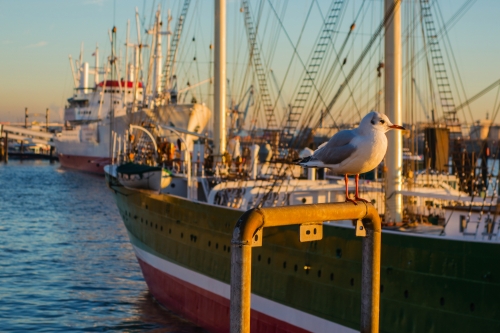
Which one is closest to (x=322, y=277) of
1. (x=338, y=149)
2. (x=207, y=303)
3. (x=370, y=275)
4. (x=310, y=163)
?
(x=207, y=303)

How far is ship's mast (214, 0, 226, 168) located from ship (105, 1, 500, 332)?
247 cm

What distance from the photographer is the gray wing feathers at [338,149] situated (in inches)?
283

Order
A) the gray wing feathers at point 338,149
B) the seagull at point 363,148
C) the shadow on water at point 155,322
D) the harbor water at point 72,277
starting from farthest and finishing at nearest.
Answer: the harbor water at point 72,277, the shadow on water at point 155,322, the gray wing feathers at point 338,149, the seagull at point 363,148

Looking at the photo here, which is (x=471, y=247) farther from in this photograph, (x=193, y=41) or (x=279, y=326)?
(x=193, y=41)

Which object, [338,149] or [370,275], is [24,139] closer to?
[338,149]

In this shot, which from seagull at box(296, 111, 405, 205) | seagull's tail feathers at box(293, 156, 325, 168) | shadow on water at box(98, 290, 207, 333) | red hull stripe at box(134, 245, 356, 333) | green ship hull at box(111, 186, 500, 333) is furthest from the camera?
shadow on water at box(98, 290, 207, 333)

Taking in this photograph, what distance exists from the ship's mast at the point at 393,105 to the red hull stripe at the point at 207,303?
9.78 feet

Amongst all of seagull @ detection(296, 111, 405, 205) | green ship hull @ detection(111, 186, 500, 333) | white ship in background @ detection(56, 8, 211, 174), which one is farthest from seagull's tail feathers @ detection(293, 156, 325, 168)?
white ship in background @ detection(56, 8, 211, 174)

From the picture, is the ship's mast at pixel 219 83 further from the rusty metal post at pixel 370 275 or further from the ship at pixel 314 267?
the rusty metal post at pixel 370 275

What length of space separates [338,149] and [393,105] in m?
7.44

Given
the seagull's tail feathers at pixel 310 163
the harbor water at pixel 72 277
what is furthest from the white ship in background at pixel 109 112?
the seagull's tail feathers at pixel 310 163

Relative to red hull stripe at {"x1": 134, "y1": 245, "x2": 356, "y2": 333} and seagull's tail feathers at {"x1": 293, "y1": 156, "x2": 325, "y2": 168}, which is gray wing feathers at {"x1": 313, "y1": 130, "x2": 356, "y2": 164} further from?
red hull stripe at {"x1": 134, "y1": 245, "x2": 356, "y2": 333}

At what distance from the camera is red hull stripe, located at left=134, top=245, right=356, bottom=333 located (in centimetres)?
1282

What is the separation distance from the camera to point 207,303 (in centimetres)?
1600
